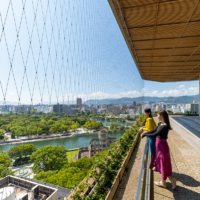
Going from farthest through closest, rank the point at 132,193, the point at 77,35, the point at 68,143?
the point at 68,143, the point at 77,35, the point at 132,193

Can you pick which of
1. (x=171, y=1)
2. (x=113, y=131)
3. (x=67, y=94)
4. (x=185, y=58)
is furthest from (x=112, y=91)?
(x=113, y=131)

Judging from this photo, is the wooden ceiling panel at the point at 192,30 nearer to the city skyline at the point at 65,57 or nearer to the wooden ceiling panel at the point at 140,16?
the wooden ceiling panel at the point at 140,16

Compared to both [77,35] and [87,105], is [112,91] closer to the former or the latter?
[87,105]

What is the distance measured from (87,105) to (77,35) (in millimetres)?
4582

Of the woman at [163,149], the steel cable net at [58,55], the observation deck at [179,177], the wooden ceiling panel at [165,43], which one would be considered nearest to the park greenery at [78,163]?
the observation deck at [179,177]

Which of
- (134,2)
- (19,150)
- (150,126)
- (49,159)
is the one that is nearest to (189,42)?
(134,2)

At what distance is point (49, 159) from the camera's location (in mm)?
24547

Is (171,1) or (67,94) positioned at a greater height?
(171,1)

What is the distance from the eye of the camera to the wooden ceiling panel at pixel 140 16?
3980mm

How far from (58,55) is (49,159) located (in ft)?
80.2

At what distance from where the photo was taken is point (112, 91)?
17.3 meters

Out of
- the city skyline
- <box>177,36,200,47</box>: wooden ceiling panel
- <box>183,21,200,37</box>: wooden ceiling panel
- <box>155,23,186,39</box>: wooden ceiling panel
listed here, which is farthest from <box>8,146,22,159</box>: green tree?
<box>183,21,200,37</box>: wooden ceiling panel

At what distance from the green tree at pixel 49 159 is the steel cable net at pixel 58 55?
55.3ft

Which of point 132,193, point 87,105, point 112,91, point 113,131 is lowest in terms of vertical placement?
point 113,131
